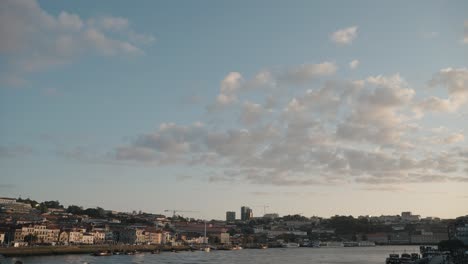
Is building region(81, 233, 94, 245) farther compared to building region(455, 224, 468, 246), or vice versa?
building region(81, 233, 94, 245)

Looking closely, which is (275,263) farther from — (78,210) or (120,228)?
(78,210)

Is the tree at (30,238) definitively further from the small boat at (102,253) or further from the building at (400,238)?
the building at (400,238)

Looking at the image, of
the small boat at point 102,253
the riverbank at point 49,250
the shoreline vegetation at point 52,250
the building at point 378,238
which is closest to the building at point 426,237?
the building at point 378,238

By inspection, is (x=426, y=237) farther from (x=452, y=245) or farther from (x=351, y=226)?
(x=452, y=245)

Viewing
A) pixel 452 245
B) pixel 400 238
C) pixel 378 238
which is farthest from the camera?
pixel 378 238

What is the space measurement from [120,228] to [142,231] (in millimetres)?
6575

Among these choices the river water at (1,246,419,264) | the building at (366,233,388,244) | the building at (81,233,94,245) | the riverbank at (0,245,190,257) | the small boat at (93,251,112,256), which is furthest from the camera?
the building at (366,233,388,244)

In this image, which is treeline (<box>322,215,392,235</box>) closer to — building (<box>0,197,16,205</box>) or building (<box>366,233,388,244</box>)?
building (<box>366,233,388,244</box>)

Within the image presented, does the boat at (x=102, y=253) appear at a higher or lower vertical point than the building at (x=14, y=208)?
lower

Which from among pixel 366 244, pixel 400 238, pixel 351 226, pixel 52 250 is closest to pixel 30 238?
pixel 52 250

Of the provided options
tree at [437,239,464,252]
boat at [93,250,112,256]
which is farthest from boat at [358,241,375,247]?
boat at [93,250,112,256]

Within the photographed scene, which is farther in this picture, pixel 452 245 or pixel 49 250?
pixel 49 250

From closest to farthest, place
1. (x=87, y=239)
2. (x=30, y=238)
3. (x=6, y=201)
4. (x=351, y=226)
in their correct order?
1. (x=30, y=238)
2. (x=87, y=239)
3. (x=6, y=201)
4. (x=351, y=226)

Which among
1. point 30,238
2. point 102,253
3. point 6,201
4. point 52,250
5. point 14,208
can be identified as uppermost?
point 6,201
